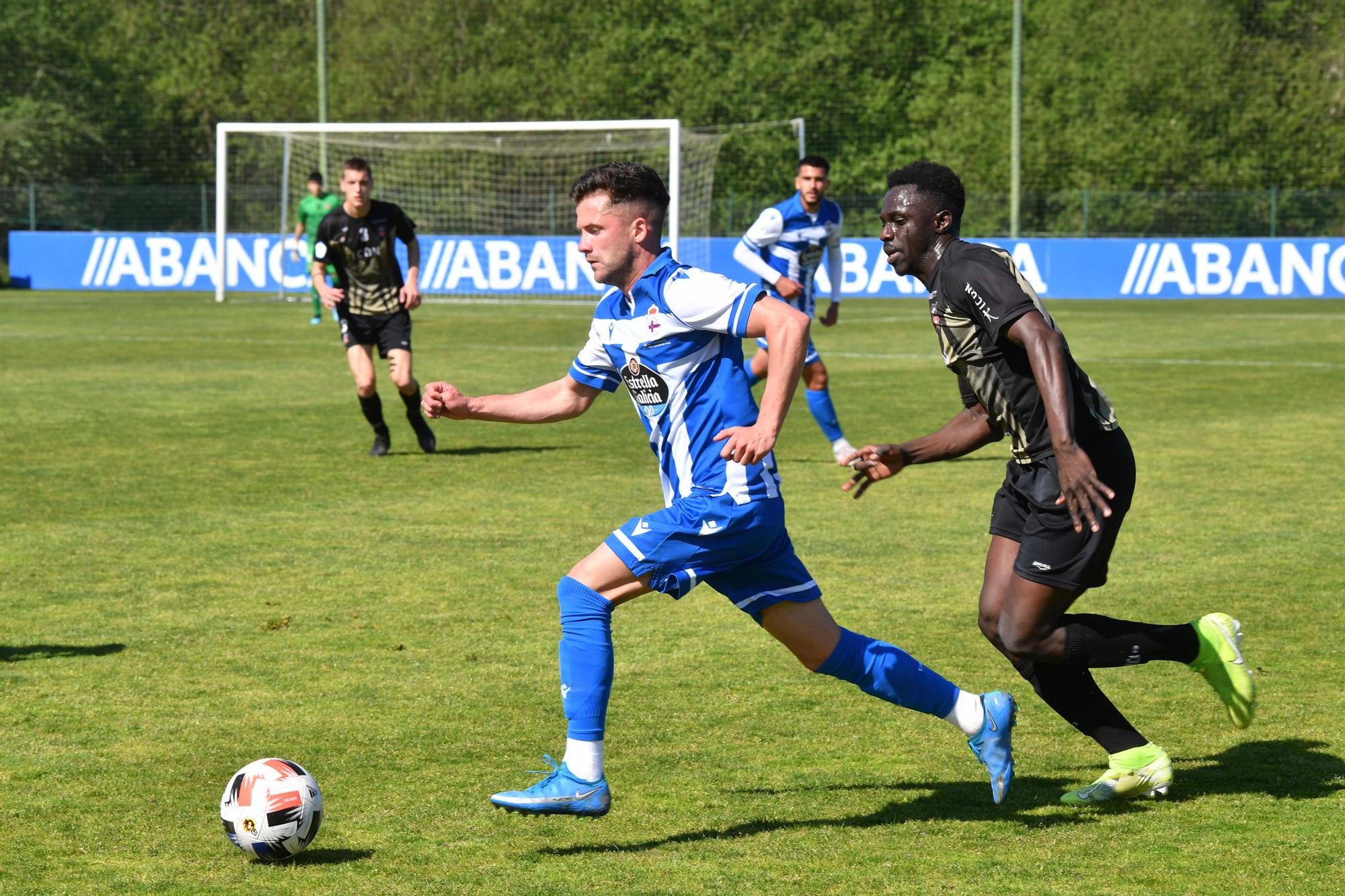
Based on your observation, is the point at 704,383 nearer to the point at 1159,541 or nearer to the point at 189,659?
the point at 189,659

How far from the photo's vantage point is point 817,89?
165ft

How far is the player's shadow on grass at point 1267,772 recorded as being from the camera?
5109 millimetres

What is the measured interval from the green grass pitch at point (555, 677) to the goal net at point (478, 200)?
20504mm

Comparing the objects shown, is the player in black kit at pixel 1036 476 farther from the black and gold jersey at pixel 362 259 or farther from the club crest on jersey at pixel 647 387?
the black and gold jersey at pixel 362 259

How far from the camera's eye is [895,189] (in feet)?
16.3

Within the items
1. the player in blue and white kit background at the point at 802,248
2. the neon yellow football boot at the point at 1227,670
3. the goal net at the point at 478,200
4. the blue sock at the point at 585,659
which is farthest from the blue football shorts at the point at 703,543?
the goal net at the point at 478,200

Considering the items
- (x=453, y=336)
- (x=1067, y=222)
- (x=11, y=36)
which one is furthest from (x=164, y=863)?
(x=11, y=36)

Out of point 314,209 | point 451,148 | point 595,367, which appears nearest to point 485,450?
point 595,367

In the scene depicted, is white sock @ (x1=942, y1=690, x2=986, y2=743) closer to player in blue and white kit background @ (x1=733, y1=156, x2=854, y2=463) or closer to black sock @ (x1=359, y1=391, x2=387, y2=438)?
player in blue and white kit background @ (x1=733, y1=156, x2=854, y2=463)

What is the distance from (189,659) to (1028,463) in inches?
140

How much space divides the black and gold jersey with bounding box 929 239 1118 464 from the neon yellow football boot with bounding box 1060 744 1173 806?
0.94 metres

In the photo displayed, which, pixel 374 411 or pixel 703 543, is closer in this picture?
pixel 703 543

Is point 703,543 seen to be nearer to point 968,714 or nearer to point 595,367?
point 595,367

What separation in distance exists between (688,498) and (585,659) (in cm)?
54
